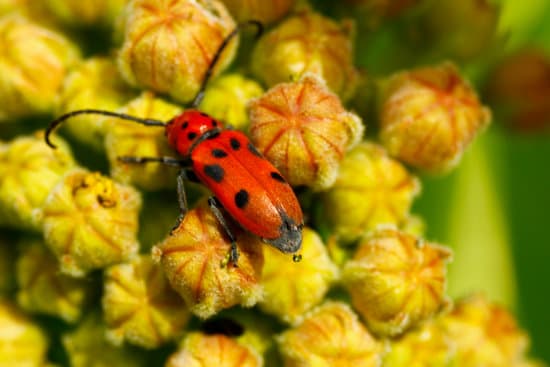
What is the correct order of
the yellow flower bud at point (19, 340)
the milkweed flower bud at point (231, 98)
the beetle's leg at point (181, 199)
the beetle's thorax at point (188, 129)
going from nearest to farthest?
the beetle's leg at point (181, 199) → the beetle's thorax at point (188, 129) → the milkweed flower bud at point (231, 98) → the yellow flower bud at point (19, 340)

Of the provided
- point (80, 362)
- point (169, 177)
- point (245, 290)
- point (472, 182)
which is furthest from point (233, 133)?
point (472, 182)

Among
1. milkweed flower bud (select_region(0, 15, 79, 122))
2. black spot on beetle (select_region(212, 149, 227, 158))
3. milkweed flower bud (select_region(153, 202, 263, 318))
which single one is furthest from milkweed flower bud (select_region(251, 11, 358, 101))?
milkweed flower bud (select_region(0, 15, 79, 122))

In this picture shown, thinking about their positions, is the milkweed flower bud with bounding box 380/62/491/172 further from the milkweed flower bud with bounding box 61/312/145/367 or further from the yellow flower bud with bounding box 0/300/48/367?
the yellow flower bud with bounding box 0/300/48/367

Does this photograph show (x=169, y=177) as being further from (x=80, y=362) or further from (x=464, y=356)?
(x=464, y=356)

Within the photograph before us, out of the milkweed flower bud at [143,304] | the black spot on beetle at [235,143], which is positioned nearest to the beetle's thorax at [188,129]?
the black spot on beetle at [235,143]

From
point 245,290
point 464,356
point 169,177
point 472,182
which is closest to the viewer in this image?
point 245,290

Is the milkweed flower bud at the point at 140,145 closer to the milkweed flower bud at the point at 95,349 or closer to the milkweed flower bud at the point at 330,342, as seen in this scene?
the milkweed flower bud at the point at 95,349
